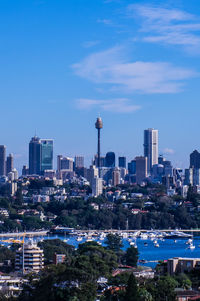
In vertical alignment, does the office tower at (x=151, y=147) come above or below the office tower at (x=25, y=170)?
above

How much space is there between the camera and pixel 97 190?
78188mm

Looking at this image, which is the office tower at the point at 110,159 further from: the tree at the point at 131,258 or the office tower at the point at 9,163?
the tree at the point at 131,258

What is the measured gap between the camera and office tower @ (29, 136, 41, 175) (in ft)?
370

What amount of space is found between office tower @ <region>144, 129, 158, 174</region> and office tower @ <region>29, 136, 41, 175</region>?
12.9 meters

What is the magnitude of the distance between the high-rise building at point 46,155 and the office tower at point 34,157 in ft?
1.45

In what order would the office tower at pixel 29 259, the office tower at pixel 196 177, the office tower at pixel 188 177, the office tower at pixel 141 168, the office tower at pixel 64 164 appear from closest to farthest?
1. the office tower at pixel 29 259
2. the office tower at pixel 188 177
3. the office tower at pixel 196 177
4. the office tower at pixel 141 168
5. the office tower at pixel 64 164

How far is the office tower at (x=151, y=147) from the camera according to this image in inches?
4446

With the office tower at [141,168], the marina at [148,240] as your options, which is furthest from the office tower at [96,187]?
the office tower at [141,168]

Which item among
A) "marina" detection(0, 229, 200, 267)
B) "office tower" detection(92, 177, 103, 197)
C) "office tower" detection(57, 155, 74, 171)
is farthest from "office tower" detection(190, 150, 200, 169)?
"marina" detection(0, 229, 200, 267)

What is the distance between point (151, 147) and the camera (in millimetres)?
113688

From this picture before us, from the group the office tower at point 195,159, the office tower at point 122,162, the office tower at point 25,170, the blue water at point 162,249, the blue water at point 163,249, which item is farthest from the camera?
the office tower at point 122,162

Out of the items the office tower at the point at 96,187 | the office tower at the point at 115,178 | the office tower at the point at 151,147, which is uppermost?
the office tower at the point at 151,147

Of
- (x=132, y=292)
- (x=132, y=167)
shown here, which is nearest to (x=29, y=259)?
(x=132, y=292)

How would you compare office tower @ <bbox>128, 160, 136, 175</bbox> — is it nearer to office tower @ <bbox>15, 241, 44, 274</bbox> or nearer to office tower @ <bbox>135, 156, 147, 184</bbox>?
office tower @ <bbox>135, 156, 147, 184</bbox>
